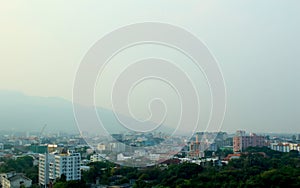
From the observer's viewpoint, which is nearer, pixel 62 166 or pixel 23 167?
pixel 62 166

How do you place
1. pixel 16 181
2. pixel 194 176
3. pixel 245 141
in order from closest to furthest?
1. pixel 194 176
2. pixel 16 181
3. pixel 245 141

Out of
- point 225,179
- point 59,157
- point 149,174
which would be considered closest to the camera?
point 225,179

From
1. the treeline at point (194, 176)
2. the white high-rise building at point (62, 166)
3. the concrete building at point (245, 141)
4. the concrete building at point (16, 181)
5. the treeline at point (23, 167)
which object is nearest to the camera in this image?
the treeline at point (194, 176)

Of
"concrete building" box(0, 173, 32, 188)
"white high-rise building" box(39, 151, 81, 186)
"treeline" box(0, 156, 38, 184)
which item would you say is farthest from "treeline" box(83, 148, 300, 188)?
"treeline" box(0, 156, 38, 184)

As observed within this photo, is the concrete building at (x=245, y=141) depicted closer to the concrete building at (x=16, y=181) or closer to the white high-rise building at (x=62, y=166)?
the white high-rise building at (x=62, y=166)

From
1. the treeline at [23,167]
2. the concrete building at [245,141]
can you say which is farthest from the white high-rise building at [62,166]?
the concrete building at [245,141]

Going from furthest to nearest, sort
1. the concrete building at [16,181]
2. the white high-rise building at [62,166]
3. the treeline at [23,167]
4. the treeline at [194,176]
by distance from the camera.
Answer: the treeline at [23,167], the white high-rise building at [62,166], the concrete building at [16,181], the treeline at [194,176]

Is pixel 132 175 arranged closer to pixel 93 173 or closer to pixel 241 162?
pixel 93 173

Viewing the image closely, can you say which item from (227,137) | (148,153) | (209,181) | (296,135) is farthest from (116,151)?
(296,135)

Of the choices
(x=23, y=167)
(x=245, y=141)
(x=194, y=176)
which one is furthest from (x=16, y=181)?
(x=245, y=141)

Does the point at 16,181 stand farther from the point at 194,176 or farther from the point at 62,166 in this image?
the point at 194,176

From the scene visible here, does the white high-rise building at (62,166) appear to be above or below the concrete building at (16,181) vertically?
above
